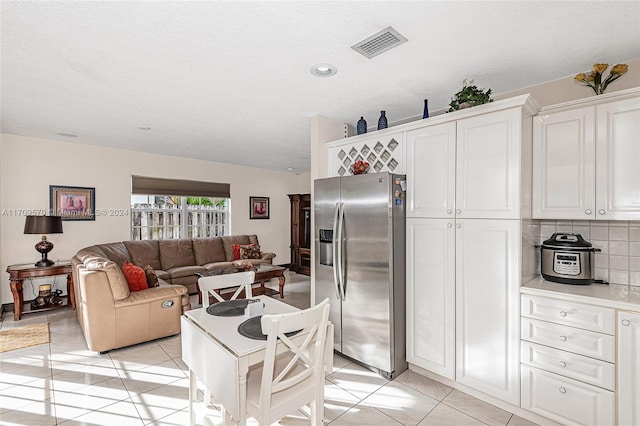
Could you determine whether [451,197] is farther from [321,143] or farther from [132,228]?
[132,228]

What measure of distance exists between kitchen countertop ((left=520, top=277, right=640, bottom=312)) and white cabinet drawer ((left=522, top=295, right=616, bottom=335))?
4 centimetres

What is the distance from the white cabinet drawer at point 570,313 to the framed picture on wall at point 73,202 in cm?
594

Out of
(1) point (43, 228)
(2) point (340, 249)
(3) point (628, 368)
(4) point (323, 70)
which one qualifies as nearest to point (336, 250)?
(2) point (340, 249)

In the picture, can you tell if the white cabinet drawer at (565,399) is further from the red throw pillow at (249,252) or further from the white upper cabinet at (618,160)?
the red throw pillow at (249,252)

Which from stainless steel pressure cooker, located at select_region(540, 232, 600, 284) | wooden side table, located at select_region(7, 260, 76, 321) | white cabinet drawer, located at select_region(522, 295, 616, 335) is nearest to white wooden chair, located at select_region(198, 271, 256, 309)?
white cabinet drawer, located at select_region(522, 295, 616, 335)

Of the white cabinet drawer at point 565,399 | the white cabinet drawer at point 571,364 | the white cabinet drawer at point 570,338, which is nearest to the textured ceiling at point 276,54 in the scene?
the white cabinet drawer at point 570,338

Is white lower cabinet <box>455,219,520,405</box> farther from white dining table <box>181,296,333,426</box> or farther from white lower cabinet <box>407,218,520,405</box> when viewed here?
Result: white dining table <box>181,296,333,426</box>

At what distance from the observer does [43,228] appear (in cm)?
413

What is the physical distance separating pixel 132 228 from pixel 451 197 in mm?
5525

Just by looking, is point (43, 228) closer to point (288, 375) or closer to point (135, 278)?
point (135, 278)

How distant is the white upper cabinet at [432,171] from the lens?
2.49 meters

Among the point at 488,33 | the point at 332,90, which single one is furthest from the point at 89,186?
the point at 488,33

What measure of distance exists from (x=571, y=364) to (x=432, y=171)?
1614mm

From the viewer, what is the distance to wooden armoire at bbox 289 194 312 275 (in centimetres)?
746
